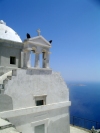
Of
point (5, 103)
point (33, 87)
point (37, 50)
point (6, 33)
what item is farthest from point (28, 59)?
point (6, 33)

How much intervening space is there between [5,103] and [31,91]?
6.83 feet

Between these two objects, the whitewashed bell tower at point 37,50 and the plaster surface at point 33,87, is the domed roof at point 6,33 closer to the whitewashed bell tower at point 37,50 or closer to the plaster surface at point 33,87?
the whitewashed bell tower at point 37,50

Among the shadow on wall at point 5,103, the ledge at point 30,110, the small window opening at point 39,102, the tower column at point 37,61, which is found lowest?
the ledge at point 30,110

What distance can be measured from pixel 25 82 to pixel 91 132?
8581 millimetres

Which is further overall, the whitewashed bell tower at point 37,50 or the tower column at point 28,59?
the whitewashed bell tower at point 37,50

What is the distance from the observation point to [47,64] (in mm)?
11570

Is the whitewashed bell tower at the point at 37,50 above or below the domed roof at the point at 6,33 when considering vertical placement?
below

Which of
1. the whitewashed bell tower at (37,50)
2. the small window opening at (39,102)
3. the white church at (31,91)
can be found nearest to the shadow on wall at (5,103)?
the white church at (31,91)

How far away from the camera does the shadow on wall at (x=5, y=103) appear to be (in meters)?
8.54

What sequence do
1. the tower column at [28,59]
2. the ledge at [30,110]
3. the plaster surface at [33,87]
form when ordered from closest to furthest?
the ledge at [30,110]
the plaster surface at [33,87]
the tower column at [28,59]

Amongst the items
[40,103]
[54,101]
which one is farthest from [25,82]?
[54,101]

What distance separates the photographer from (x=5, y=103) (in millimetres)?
8727

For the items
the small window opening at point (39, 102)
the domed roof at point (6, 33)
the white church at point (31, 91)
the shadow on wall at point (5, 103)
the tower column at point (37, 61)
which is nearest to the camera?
the shadow on wall at point (5, 103)

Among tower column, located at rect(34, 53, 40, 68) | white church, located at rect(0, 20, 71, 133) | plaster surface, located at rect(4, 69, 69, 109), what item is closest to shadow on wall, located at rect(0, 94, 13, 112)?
white church, located at rect(0, 20, 71, 133)
